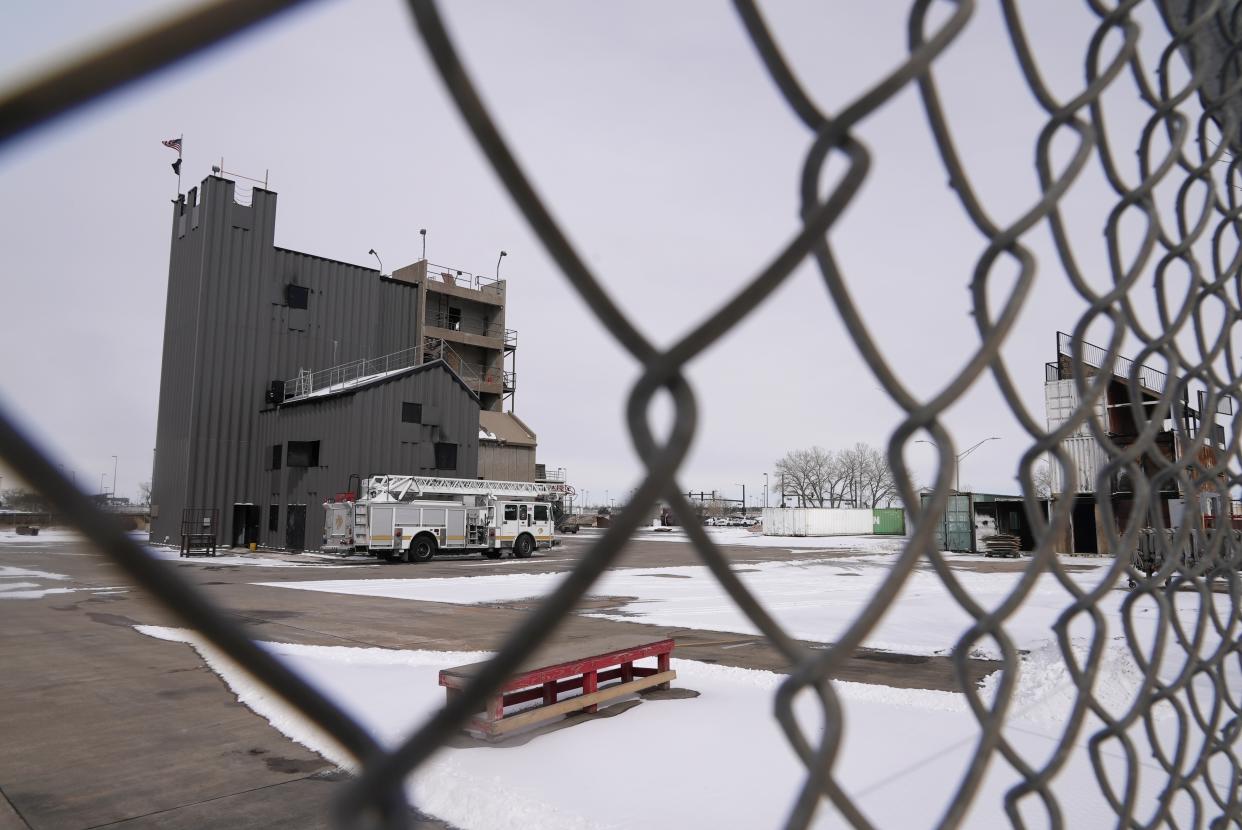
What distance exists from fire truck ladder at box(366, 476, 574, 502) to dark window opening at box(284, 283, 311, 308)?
1028 centimetres

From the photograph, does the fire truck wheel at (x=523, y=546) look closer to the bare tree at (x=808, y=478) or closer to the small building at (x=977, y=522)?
the small building at (x=977, y=522)

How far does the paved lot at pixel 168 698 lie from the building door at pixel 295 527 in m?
14.7

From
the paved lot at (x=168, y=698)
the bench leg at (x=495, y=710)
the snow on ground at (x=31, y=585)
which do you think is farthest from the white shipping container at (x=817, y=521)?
the bench leg at (x=495, y=710)

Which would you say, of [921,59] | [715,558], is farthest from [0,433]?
[921,59]

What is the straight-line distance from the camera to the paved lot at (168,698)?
3652 millimetres

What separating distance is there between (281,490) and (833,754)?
30375 mm

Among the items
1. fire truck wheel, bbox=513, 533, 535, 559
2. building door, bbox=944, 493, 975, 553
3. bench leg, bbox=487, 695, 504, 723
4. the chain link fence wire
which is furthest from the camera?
building door, bbox=944, 493, 975, 553

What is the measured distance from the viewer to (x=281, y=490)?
2823cm

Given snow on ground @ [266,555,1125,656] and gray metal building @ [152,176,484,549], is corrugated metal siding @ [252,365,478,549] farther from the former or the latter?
snow on ground @ [266,555,1125,656]

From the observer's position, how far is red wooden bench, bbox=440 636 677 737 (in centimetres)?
452

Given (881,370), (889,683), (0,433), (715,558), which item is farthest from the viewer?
(889,683)

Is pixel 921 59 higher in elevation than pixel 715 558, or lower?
higher

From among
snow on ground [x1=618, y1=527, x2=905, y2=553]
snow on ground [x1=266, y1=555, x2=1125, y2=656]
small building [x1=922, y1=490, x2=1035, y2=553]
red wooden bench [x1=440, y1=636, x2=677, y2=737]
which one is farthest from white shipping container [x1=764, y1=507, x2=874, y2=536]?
red wooden bench [x1=440, y1=636, x2=677, y2=737]

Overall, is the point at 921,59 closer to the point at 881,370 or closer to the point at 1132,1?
the point at 881,370
